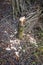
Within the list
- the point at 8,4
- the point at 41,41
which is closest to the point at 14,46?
the point at 41,41

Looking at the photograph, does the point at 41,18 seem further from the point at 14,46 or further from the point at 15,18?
the point at 14,46

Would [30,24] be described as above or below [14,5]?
below

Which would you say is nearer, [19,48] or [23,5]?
[19,48]

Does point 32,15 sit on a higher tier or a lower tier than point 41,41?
higher

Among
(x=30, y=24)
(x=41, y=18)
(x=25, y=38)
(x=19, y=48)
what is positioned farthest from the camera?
(x=41, y=18)

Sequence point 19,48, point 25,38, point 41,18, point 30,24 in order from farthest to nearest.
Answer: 1. point 41,18
2. point 30,24
3. point 25,38
4. point 19,48

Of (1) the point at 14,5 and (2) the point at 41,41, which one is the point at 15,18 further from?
(2) the point at 41,41

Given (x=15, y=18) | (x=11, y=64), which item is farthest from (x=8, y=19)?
(x=11, y=64)

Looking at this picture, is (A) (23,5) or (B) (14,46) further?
(A) (23,5)

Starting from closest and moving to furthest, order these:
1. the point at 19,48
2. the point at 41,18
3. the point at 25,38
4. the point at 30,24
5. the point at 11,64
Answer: the point at 11,64 < the point at 19,48 < the point at 25,38 < the point at 30,24 < the point at 41,18
